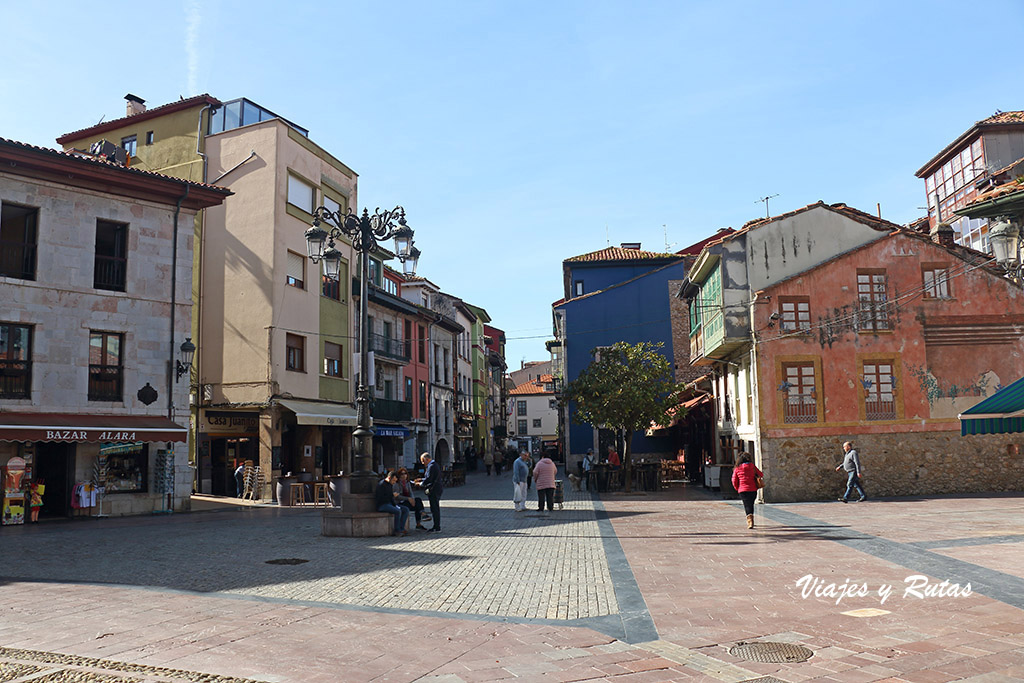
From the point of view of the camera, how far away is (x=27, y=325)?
60.3 feet

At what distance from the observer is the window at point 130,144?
1172 inches

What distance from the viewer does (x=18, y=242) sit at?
18.8 meters

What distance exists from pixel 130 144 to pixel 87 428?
16.3 metres

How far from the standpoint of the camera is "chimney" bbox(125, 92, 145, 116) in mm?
31234

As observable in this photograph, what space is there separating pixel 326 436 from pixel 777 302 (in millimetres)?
17684

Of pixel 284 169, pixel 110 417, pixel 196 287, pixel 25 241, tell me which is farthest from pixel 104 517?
pixel 284 169

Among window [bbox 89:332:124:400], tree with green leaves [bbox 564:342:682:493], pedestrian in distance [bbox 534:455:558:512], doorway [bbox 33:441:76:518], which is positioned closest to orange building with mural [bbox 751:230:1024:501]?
tree with green leaves [bbox 564:342:682:493]

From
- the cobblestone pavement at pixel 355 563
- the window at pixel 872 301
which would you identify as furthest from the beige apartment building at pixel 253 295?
the window at pixel 872 301

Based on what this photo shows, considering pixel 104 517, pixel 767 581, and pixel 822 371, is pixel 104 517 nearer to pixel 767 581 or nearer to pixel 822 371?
pixel 767 581

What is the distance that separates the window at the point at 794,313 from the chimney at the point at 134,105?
84.2 ft

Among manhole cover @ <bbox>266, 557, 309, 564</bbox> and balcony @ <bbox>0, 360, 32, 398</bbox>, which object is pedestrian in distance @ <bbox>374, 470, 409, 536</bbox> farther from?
balcony @ <bbox>0, 360, 32, 398</bbox>

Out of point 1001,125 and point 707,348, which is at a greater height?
point 1001,125

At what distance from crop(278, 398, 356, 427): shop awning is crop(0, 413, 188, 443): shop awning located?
6.41 metres

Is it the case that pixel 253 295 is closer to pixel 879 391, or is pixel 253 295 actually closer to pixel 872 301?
pixel 872 301
